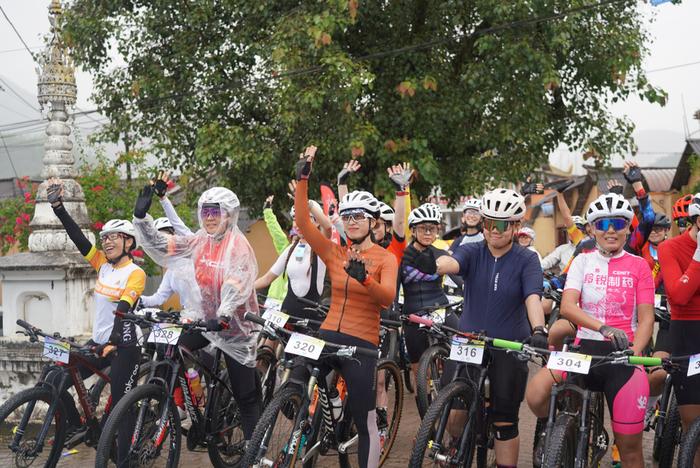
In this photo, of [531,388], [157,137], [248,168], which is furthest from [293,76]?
[531,388]

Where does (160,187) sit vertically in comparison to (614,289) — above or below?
above

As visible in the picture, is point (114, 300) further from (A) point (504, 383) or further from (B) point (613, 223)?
(B) point (613, 223)

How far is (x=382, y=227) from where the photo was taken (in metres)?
9.09

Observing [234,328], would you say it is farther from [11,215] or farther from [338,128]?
[11,215]

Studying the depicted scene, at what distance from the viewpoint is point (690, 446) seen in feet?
17.0

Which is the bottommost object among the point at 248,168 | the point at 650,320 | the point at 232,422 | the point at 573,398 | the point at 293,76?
the point at 232,422

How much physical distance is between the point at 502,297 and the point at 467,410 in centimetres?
75

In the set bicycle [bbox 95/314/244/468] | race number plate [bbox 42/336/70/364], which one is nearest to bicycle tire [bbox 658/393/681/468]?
bicycle [bbox 95/314/244/468]

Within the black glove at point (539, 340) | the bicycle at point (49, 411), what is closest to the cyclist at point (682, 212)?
the black glove at point (539, 340)

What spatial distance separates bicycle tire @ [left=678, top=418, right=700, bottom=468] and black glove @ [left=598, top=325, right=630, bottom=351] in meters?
0.65

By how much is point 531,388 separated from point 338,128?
10530 millimetres

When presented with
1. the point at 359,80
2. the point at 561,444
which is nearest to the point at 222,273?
the point at 561,444

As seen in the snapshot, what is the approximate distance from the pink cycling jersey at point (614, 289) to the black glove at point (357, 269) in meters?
1.39

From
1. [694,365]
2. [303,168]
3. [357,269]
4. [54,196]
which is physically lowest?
[694,365]
